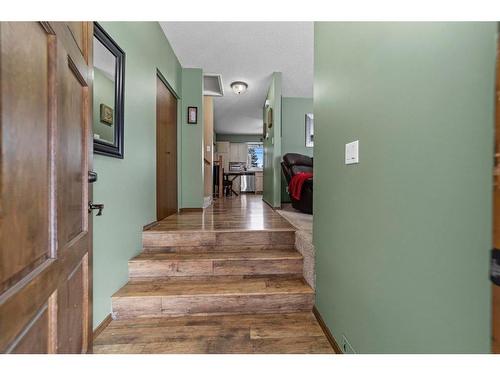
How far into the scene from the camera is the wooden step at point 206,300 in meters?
1.63

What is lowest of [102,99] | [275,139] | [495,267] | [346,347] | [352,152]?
[346,347]

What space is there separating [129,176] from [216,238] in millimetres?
971

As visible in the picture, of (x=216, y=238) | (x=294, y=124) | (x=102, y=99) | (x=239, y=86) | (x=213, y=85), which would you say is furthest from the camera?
(x=294, y=124)

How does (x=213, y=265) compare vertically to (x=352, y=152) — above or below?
below

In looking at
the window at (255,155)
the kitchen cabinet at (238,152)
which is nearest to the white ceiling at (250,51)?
the kitchen cabinet at (238,152)

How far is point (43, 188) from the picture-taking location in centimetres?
55

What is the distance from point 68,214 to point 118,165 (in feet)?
3.80

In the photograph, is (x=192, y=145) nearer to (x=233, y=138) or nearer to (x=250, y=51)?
(x=250, y=51)

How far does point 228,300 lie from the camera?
166 cm

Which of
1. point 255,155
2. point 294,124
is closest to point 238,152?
point 255,155

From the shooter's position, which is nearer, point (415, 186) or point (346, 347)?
point (415, 186)

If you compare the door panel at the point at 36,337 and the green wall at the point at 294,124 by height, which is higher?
the green wall at the point at 294,124

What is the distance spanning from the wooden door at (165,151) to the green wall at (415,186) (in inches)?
89.4

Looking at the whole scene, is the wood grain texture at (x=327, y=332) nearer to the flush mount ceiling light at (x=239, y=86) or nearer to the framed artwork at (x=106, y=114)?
the framed artwork at (x=106, y=114)
